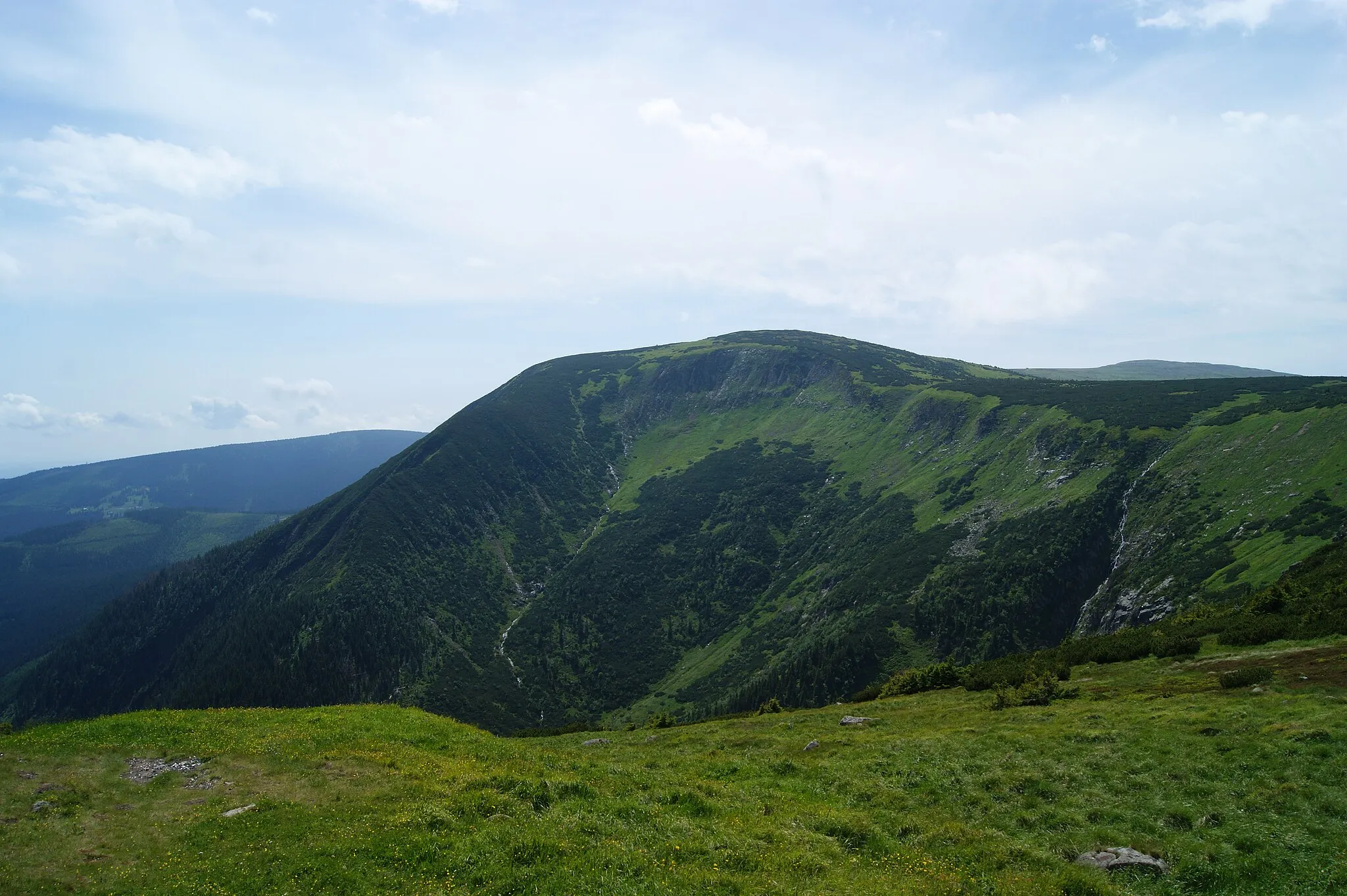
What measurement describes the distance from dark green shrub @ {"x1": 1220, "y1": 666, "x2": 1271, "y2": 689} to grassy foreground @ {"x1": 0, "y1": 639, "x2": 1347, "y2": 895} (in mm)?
665

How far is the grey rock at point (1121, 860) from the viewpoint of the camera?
677 inches

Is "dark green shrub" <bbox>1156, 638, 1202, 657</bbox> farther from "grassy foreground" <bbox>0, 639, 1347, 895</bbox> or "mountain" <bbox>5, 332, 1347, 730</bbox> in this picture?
"mountain" <bbox>5, 332, 1347, 730</bbox>

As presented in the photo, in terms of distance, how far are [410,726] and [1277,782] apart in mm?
37666

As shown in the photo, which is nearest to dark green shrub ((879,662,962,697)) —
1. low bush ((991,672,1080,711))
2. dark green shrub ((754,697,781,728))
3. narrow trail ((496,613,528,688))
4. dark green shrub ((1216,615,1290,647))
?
dark green shrub ((754,697,781,728))

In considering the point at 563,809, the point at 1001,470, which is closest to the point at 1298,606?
the point at 563,809

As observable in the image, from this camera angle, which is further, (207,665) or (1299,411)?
(207,665)

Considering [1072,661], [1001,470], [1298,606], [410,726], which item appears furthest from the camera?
[1001,470]

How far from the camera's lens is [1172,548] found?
95375 mm

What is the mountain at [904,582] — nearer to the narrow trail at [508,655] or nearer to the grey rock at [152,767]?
the narrow trail at [508,655]

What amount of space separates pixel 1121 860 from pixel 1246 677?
22.5m

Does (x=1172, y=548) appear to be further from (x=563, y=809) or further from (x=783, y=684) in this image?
(x=563, y=809)

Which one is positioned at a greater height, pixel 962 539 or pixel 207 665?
pixel 962 539

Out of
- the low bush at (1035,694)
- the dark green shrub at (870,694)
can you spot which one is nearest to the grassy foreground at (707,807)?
the low bush at (1035,694)

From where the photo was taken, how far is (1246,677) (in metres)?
32.2
